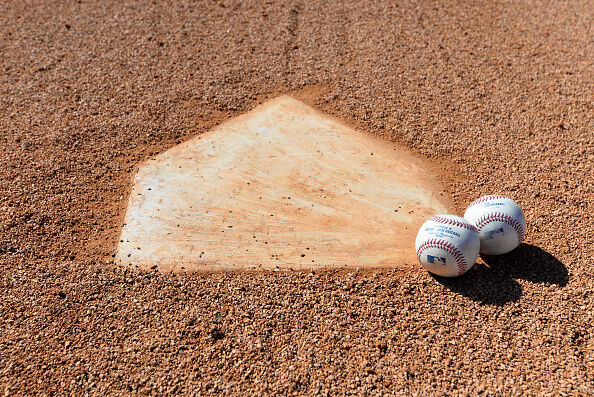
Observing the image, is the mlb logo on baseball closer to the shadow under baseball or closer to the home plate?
the home plate

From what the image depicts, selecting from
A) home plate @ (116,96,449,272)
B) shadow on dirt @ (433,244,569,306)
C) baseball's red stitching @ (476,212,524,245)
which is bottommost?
home plate @ (116,96,449,272)

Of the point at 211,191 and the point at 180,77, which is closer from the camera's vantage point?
the point at 211,191

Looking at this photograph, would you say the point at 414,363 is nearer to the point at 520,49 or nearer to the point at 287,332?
the point at 287,332

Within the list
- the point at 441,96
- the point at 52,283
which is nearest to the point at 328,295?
the point at 52,283

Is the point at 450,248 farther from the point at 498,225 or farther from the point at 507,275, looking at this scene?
the point at 507,275

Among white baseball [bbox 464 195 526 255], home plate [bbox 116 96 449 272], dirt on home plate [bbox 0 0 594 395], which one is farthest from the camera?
home plate [bbox 116 96 449 272]

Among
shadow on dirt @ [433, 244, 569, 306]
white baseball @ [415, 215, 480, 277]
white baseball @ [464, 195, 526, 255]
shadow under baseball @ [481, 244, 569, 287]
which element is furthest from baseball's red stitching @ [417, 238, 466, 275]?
shadow under baseball @ [481, 244, 569, 287]
